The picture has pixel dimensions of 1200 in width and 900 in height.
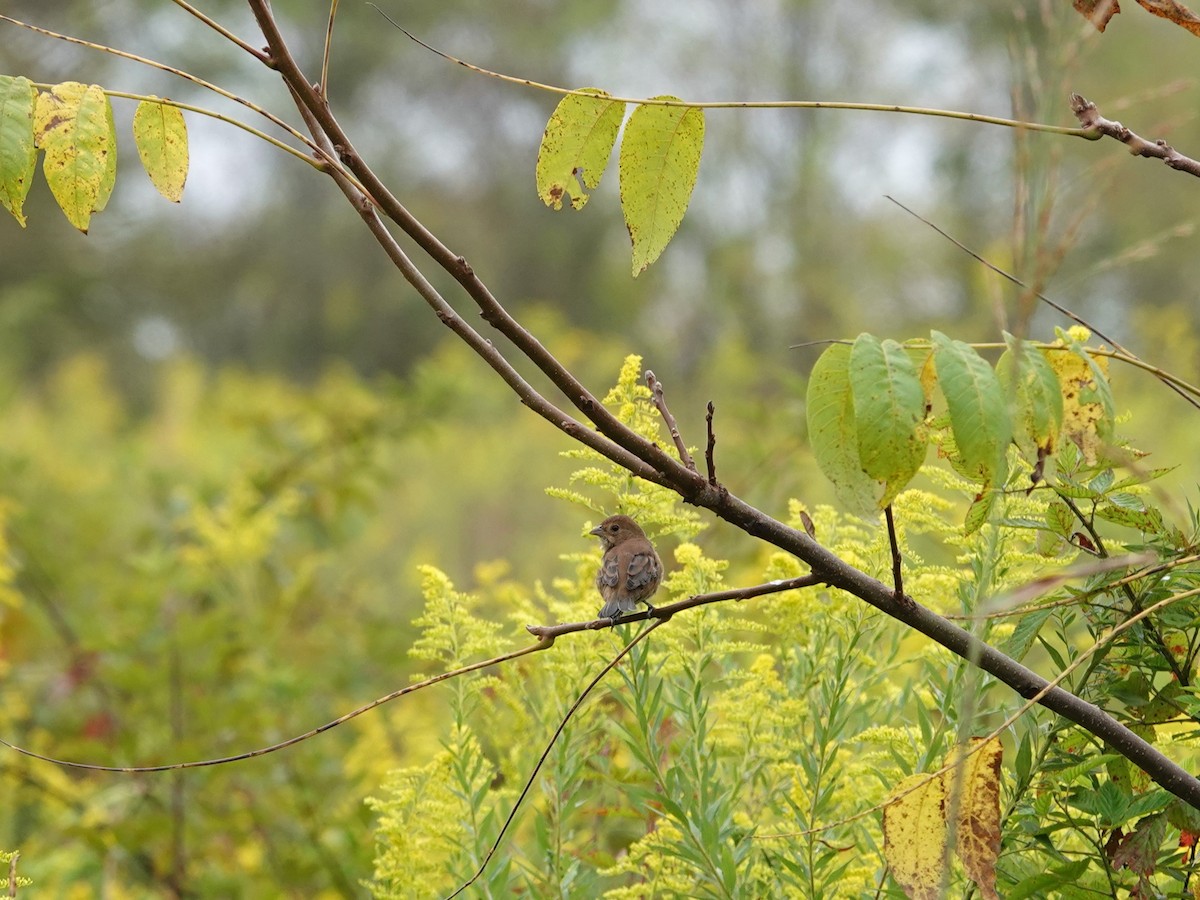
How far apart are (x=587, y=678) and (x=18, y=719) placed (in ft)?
9.84

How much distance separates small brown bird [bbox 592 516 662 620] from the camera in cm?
163

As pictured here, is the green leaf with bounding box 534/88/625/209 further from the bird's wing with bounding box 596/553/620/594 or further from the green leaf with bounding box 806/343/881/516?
the bird's wing with bounding box 596/553/620/594

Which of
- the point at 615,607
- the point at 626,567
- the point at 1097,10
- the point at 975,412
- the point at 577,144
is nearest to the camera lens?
the point at 975,412

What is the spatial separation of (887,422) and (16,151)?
2.50 ft

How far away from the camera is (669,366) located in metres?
13.0

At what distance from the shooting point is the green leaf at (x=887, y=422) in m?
0.86

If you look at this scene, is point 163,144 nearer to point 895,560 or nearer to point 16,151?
point 16,151

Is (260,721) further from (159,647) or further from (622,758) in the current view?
(622,758)

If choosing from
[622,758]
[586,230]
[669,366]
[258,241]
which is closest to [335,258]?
[258,241]

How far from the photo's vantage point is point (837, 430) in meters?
0.94

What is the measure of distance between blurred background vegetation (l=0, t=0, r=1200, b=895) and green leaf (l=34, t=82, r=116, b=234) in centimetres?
78

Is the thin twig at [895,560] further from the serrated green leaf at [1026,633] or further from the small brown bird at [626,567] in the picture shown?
the small brown bird at [626,567]

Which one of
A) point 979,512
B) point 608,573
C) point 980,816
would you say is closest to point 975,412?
point 979,512

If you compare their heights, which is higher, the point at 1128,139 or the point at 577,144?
the point at 577,144
